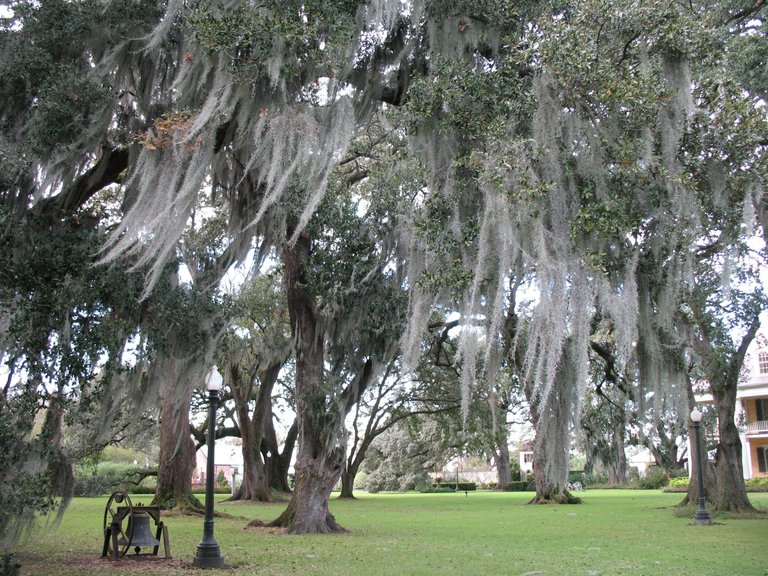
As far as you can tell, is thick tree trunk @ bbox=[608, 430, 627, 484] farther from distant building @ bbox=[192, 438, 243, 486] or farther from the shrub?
distant building @ bbox=[192, 438, 243, 486]

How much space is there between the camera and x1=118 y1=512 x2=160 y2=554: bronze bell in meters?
7.48

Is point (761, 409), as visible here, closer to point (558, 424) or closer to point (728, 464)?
point (728, 464)

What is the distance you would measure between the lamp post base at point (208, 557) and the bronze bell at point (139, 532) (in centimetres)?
62

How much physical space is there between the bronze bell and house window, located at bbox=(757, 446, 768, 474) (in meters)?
36.2

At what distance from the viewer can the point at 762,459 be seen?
36.0 m

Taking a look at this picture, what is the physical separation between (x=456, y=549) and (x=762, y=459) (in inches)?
1324

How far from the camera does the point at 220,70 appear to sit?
6492 millimetres

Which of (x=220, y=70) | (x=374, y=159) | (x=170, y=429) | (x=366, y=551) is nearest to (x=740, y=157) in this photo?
(x=220, y=70)

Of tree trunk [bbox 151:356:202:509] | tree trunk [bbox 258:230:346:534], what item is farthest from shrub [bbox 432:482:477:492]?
tree trunk [bbox 258:230:346:534]

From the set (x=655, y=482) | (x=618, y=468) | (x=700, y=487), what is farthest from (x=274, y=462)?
(x=618, y=468)

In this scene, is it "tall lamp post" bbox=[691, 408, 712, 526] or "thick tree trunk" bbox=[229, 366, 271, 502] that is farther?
"thick tree trunk" bbox=[229, 366, 271, 502]

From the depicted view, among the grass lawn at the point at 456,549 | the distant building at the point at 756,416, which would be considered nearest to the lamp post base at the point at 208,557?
the grass lawn at the point at 456,549

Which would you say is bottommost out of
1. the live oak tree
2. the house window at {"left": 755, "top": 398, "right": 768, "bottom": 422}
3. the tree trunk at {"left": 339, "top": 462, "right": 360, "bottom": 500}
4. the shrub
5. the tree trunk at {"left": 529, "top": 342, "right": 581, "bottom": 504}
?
the shrub

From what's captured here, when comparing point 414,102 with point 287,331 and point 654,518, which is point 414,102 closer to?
point 654,518
